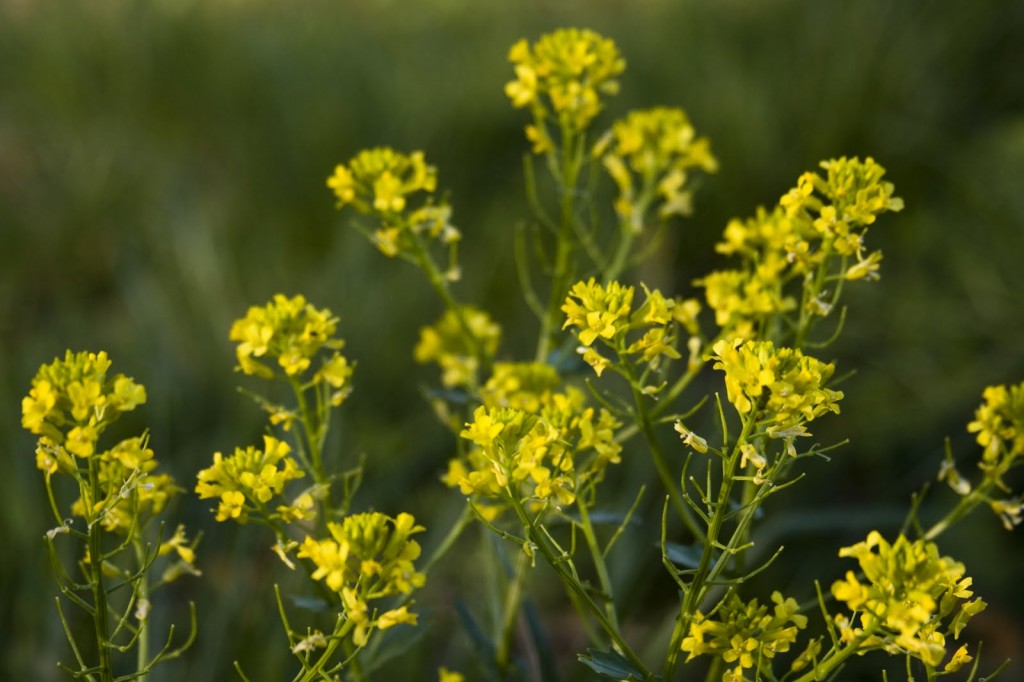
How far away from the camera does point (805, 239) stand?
1.04m

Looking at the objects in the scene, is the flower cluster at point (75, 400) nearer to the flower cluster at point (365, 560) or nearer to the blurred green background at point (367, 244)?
the flower cluster at point (365, 560)

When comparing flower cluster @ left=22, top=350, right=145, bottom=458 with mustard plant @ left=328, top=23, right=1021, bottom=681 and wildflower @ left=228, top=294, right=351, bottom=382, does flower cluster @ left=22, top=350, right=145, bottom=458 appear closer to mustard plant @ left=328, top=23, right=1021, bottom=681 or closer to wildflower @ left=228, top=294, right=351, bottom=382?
wildflower @ left=228, top=294, right=351, bottom=382

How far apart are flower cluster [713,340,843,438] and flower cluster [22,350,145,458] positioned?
0.41m

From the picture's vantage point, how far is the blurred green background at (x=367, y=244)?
1.98 meters

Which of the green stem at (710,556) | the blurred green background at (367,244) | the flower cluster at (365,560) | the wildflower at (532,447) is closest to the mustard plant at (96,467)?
the flower cluster at (365,560)

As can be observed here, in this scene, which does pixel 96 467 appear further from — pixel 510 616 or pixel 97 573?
pixel 510 616

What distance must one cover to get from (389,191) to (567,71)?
0.23 meters

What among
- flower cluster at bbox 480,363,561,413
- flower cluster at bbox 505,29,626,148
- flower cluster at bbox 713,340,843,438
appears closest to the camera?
flower cluster at bbox 713,340,843,438

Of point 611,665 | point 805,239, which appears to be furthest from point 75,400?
point 805,239

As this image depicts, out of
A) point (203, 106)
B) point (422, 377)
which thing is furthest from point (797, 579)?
point (203, 106)

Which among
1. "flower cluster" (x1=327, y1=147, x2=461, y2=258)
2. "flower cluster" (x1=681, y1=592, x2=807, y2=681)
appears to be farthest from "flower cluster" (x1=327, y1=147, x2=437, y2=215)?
"flower cluster" (x1=681, y1=592, x2=807, y2=681)

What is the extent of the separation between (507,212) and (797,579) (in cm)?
128

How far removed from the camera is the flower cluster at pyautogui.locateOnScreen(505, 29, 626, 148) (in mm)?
1132

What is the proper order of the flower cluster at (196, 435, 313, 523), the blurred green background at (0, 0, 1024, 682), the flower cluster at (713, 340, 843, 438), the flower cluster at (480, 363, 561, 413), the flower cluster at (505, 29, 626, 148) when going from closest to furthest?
the flower cluster at (713, 340, 843, 438), the flower cluster at (196, 435, 313, 523), the flower cluster at (480, 363, 561, 413), the flower cluster at (505, 29, 626, 148), the blurred green background at (0, 0, 1024, 682)
